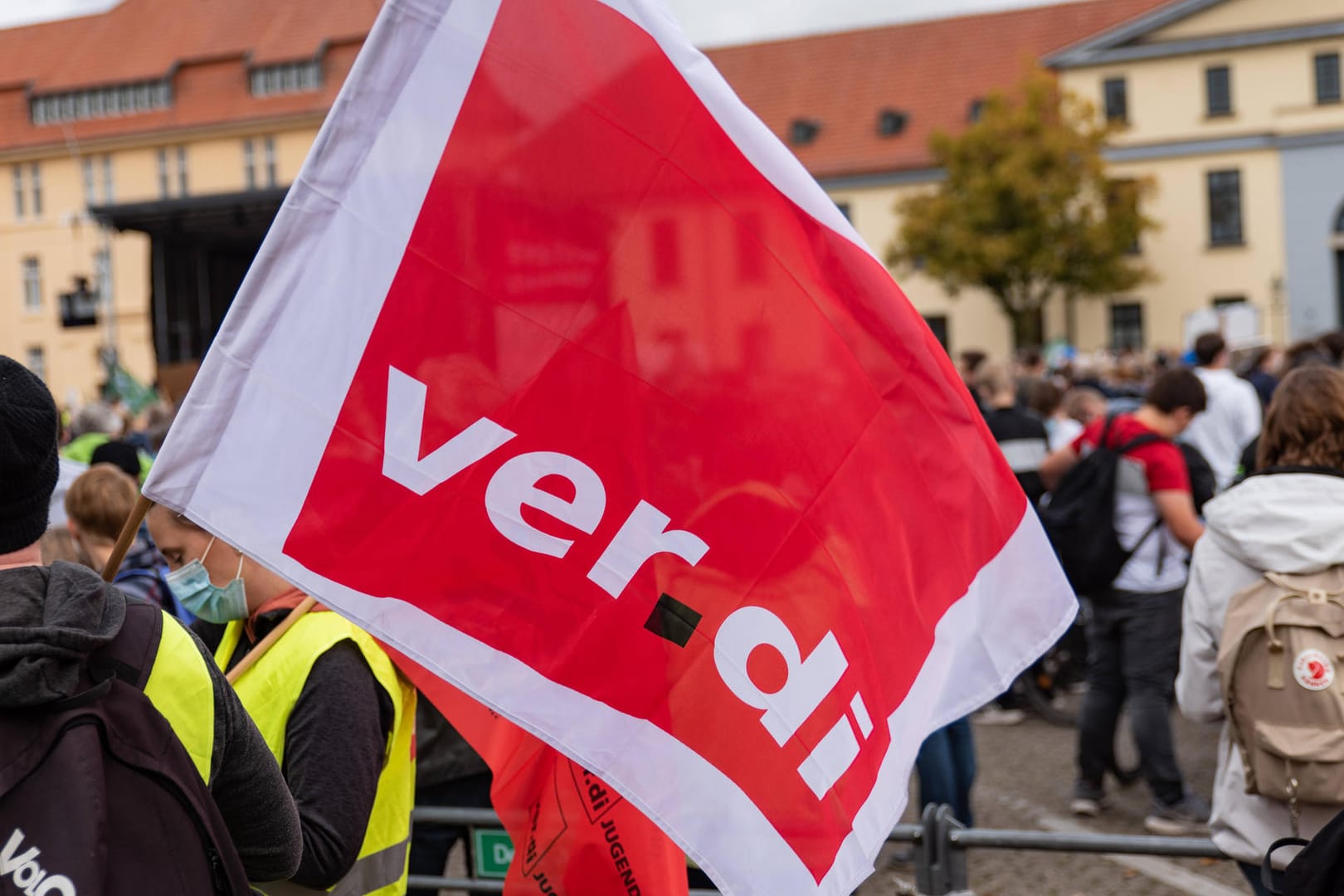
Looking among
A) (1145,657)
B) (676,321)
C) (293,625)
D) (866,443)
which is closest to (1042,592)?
(866,443)

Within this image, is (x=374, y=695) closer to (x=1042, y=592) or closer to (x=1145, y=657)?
(x=1042, y=592)

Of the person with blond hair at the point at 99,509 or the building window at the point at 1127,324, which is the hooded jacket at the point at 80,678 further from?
the building window at the point at 1127,324

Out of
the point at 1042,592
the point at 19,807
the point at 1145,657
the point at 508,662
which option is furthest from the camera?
the point at 1145,657

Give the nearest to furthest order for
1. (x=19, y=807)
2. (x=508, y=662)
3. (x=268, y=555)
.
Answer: (x=19, y=807) → (x=268, y=555) → (x=508, y=662)

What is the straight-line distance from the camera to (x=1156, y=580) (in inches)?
235

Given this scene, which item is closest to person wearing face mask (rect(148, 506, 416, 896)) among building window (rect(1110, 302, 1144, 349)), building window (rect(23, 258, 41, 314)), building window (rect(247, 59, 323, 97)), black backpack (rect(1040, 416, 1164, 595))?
black backpack (rect(1040, 416, 1164, 595))

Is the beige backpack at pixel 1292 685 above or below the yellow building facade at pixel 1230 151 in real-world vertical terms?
below

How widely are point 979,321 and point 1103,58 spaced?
9.31 m

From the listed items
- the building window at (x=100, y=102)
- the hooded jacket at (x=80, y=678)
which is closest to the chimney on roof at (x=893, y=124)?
the building window at (x=100, y=102)

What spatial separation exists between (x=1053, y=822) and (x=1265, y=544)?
328 centimetres

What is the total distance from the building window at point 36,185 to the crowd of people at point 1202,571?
5199cm

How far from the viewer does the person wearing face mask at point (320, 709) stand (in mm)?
2449

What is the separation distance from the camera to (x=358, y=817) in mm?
2469

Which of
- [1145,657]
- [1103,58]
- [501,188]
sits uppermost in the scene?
[1103,58]
